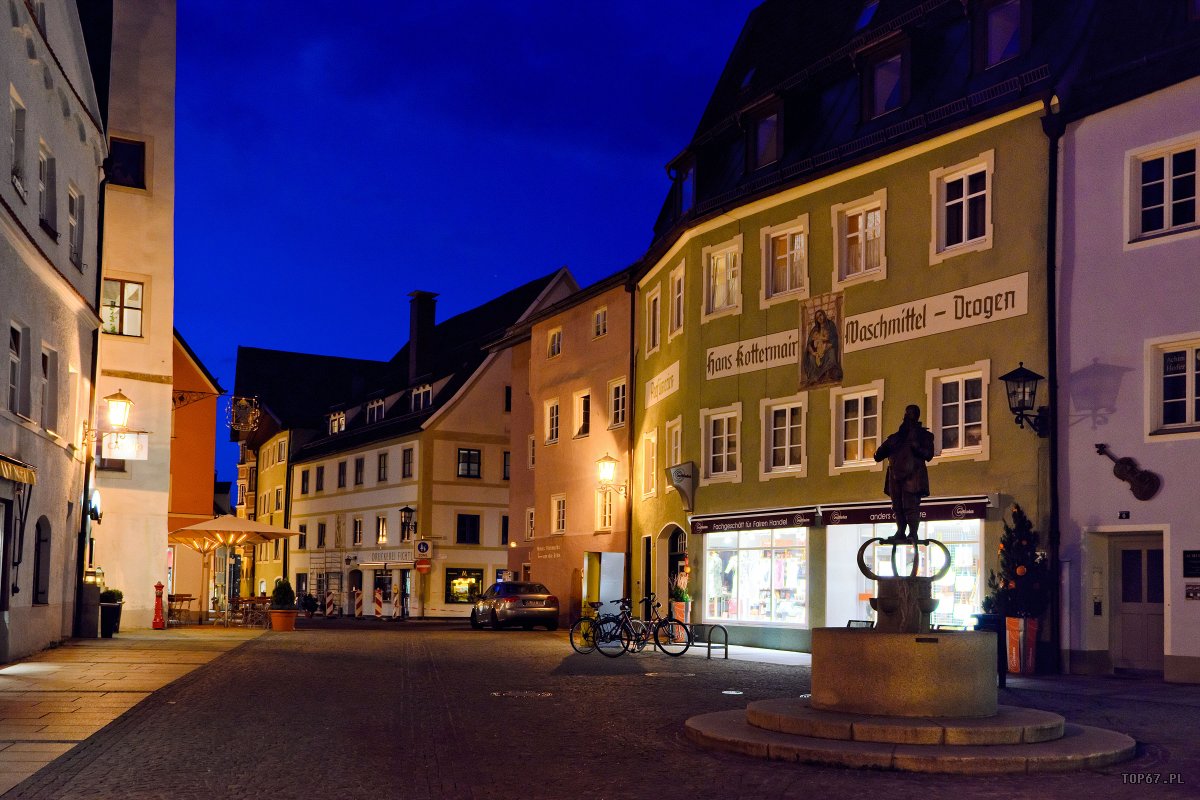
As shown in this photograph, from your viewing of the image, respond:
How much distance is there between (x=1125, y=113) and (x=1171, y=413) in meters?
4.79

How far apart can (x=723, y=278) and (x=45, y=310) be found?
1468cm

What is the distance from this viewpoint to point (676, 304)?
34812 mm

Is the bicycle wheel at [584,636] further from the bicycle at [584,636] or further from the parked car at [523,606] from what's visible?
the parked car at [523,606]

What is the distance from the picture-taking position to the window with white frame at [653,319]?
36312 mm

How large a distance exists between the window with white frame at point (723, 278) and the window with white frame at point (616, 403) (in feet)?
24.6

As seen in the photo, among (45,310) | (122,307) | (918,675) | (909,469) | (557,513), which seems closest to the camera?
(918,675)

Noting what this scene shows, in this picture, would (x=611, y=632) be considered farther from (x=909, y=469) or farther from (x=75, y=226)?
(x=75, y=226)

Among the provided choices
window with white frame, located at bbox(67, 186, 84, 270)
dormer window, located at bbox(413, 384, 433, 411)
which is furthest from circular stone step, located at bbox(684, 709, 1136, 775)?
dormer window, located at bbox(413, 384, 433, 411)

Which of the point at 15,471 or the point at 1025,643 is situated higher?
the point at 15,471

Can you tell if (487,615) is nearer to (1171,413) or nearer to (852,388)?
(852,388)

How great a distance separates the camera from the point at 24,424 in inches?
886

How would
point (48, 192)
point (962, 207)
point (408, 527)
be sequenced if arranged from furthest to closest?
1. point (408, 527)
2. point (962, 207)
3. point (48, 192)

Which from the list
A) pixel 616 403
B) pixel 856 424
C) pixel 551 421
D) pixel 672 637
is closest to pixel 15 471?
pixel 672 637

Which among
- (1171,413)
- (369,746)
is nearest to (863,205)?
(1171,413)
